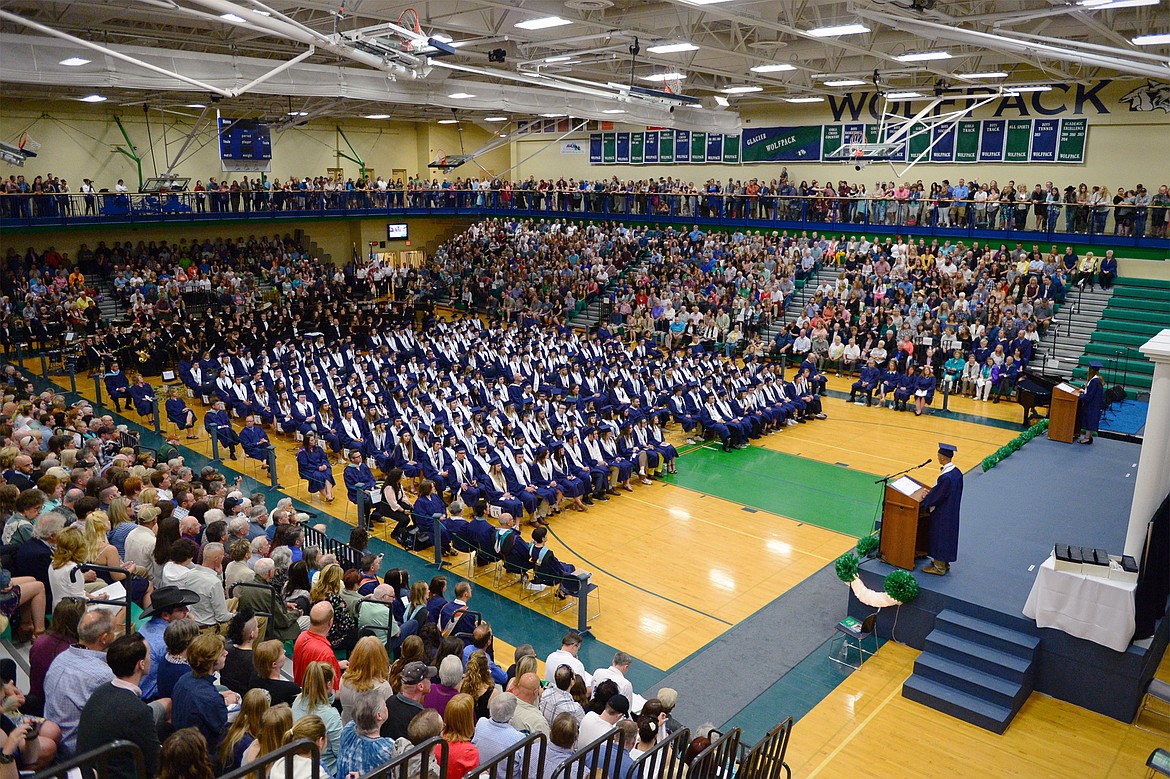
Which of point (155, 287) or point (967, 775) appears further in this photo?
point (155, 287)

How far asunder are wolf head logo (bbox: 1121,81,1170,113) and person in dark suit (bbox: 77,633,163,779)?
29.2m

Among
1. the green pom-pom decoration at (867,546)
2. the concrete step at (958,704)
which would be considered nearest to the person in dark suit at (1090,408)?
the green pom-pom decoration at (867,546)

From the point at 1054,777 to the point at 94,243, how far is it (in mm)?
32729

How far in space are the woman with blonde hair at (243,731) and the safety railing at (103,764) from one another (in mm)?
416

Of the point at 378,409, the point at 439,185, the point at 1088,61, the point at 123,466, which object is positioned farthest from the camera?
the point at 439,185

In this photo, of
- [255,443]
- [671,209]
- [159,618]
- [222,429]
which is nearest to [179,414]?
[222,429]

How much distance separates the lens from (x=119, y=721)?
3781 mm

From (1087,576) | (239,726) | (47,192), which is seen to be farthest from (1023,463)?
(47,192)

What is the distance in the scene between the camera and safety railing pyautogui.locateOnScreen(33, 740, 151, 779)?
2762 millimetres

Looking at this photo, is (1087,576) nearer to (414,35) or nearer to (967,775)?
(967,775)

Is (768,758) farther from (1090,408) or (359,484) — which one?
(1090,408)

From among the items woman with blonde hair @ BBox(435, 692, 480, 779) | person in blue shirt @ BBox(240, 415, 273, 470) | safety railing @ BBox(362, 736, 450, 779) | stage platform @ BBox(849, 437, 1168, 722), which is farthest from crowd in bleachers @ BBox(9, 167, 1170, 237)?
safety railing @ BBox(362, 736, 450, 779)

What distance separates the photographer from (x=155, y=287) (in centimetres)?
2548

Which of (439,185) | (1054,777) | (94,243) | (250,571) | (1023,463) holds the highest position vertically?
(439,185)
